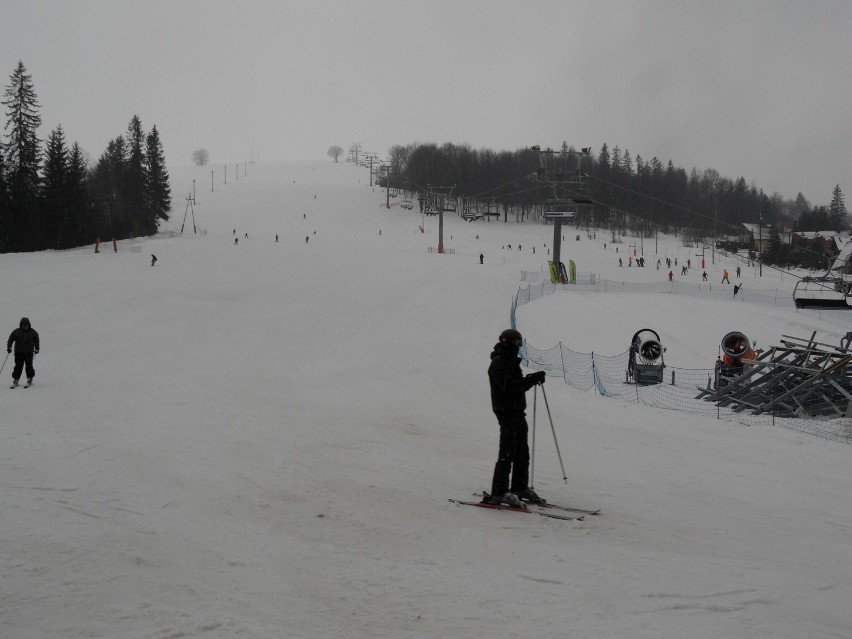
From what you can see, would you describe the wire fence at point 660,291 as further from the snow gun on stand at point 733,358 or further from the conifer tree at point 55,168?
the conifer tree at point 55,168

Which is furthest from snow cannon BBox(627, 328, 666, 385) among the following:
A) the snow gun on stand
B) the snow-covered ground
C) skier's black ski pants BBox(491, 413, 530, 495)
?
skier's black ski pants BBox(491, 413, 530, 495)

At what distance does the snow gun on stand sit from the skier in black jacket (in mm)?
11113

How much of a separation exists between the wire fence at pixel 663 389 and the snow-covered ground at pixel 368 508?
113cm

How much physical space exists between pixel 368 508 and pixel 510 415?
1723 mm

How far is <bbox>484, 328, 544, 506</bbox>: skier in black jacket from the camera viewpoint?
5.86 meters

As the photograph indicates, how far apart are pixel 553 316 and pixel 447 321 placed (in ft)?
21.7

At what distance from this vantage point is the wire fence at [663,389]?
38.6 feet

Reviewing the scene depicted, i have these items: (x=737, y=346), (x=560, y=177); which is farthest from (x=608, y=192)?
(x=737, y=346)

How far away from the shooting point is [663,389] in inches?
674

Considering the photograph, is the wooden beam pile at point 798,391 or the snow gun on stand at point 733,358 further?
the snow gun on stand at point 733,358

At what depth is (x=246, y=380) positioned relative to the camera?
1465cm

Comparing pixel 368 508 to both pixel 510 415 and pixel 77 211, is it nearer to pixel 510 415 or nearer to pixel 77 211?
pixel 510 415

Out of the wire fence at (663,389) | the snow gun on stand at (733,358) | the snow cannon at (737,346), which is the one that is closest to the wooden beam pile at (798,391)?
the wire fence at (663,389)

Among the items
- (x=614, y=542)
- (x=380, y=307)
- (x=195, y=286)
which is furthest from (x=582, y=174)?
(x=614, y=542)
